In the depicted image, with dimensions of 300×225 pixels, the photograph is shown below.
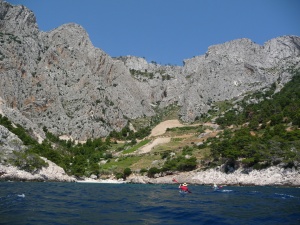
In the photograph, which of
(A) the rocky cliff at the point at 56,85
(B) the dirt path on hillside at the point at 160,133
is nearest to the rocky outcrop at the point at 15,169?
(A) the rocky cliff at the point at 56,85

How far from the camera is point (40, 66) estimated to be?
154m

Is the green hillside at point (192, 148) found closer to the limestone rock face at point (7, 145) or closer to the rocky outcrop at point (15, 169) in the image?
the rocky outcrop at point (15, 169)

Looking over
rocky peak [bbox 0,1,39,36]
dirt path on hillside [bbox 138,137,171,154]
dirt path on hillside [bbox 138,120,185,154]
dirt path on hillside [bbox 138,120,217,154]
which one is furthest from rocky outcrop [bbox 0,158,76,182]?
rocky peak [bbox 0,1,39,36]

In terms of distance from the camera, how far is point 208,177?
82312 mm

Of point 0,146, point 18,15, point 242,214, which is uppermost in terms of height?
point 18,15

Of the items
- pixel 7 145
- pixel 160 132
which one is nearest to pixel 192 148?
pixel 160 132

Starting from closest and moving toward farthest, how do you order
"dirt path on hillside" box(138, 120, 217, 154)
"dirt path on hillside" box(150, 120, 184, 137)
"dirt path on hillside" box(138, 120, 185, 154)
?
"dirt path on hillside" box(138, 120, 217, 154) < "dirt path on hillside" box(138, 120, 185, 154) < "dirt path on hillside" box(150, 120, 184, 137)

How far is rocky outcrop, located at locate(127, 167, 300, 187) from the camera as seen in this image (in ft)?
224

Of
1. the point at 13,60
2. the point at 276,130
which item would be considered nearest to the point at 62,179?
the point at 276,130

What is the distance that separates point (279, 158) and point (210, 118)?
98.5 m

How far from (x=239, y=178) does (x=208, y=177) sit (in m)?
8.94

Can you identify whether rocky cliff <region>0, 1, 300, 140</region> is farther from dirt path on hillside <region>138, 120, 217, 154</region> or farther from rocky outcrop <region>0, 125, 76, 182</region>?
rocky outcrop <region>0, 125, 76, 182</region>

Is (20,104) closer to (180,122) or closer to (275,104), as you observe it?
(180,122)

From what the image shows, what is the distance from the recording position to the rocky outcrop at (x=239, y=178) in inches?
2689
